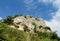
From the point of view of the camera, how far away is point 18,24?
3198 cm

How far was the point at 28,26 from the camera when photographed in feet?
106

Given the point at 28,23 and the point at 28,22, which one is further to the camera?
the point at 28,22

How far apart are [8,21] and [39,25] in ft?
18.3

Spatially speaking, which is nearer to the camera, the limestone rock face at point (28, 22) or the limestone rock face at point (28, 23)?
the limestone rock face at point (28, 23)

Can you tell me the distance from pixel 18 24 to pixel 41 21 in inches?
196

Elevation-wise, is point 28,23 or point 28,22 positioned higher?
point 28,22

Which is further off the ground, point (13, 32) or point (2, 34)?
point (13, 32)

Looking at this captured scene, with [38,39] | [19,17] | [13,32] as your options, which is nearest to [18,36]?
[13,32]

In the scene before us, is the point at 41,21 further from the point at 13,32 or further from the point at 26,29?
the point at 13,32

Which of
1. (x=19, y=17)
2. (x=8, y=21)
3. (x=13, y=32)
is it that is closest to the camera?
(x=13, y=32)

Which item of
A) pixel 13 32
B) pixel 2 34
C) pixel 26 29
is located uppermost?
pixel 26 29

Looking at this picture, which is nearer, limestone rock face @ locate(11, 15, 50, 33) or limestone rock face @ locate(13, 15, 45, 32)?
limestone rock face @ locate(11, 15, 50, 33)

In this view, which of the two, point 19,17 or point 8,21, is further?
point 19,17

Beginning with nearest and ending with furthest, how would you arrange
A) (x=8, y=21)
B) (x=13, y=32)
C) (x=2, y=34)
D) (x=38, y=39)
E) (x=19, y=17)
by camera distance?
(x=2, y=34) < (x=13, y=32) < (x=38, y=39) < (x=8, y=21) < (x=19, y=17)
